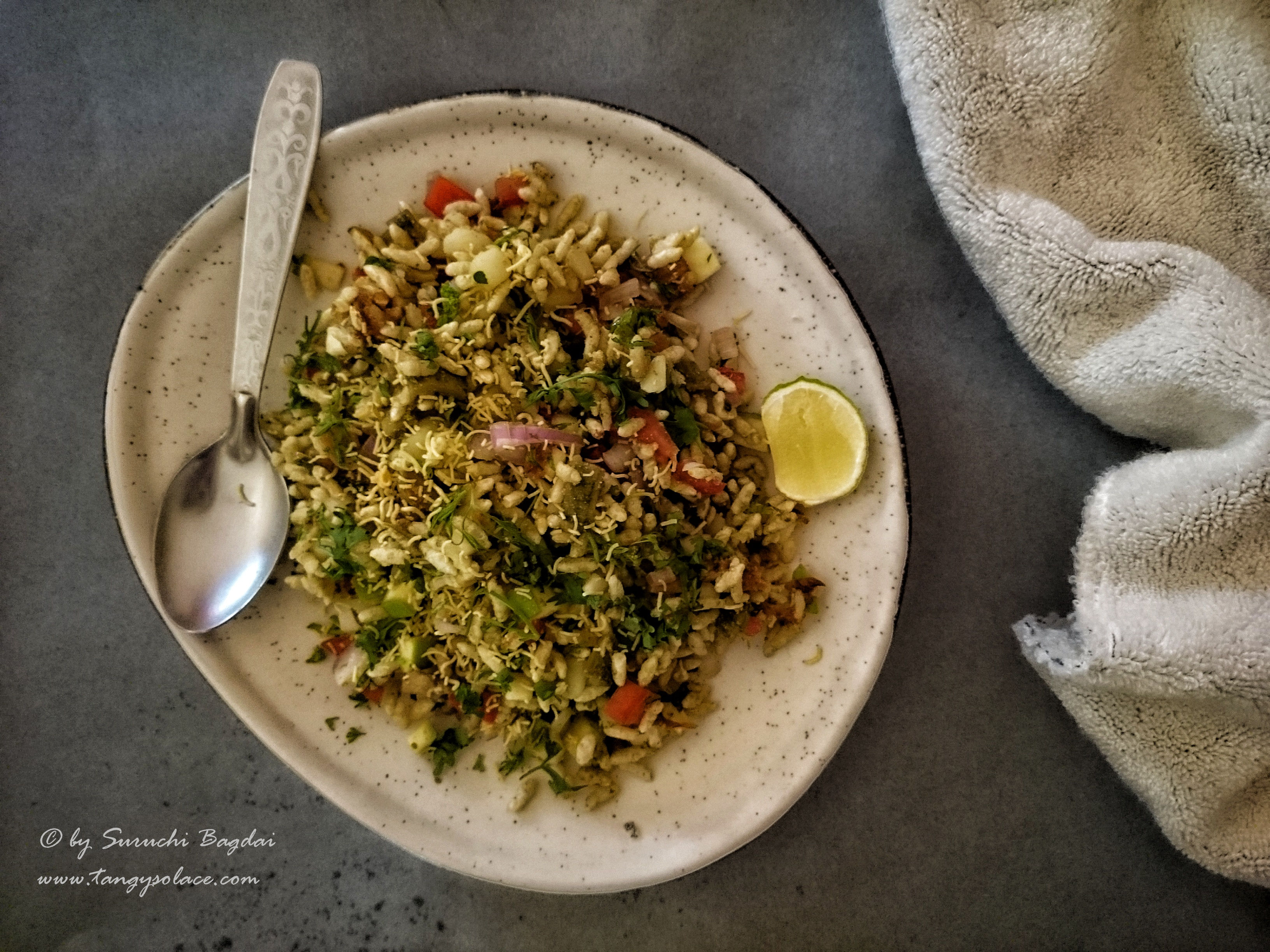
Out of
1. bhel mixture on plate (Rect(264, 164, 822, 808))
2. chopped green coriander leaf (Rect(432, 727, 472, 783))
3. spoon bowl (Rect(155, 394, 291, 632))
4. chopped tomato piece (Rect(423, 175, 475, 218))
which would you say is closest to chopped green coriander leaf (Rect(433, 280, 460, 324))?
bhel mixture on plate (Rect(264, 164, 822, 808))

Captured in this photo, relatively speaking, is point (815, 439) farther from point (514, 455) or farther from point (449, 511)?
point (449, 511)

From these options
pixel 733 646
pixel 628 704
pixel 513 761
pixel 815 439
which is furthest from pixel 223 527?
pixel 815 439

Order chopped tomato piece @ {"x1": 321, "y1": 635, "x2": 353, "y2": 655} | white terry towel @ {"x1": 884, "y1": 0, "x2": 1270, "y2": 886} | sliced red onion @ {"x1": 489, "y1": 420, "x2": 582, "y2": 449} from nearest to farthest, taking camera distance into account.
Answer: sliced red onion @ {"x1": 489, "y1": 420, "x2": 582, "y2": 449} < white terry towel @ {"x1": 884, "y1": 0, "x2": 1270, "y2": 886} < chopped tomato piece @ {"x1": 321, "y1": 635, "x2": 353, "y2": 655}

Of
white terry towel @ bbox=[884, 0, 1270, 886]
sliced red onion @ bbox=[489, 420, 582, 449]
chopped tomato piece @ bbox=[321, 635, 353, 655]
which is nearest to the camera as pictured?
sliced red onion @ bbox=[489, 420, 582, 449]

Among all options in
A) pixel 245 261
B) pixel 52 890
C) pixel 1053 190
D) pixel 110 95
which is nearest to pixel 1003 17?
pixel 1053 190

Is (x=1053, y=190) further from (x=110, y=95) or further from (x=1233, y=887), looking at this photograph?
(x=110, y=95)

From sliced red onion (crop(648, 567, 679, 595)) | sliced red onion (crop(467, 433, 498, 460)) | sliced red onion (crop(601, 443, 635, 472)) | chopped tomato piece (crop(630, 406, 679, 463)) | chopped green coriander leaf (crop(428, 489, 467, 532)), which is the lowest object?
sliced red onion (crop(648, 567, 679, 595))

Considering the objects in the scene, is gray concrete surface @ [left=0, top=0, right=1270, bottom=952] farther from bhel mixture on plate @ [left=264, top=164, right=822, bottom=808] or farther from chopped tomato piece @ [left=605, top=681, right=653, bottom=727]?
chopped tomato piece @ [left=605, top=681, right=653, bottom=727]

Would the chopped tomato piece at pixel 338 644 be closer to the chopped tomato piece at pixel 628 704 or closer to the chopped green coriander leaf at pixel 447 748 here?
the chopped green coriander leaf at pixel 447 748
